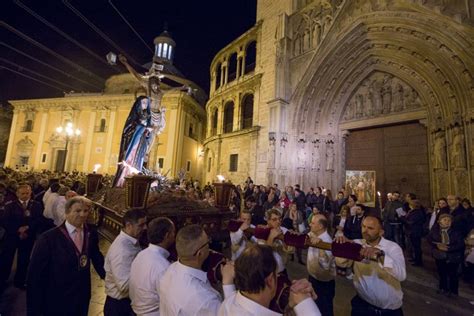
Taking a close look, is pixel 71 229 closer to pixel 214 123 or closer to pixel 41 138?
pixel 214 123

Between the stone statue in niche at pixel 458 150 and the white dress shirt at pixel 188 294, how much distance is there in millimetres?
9452

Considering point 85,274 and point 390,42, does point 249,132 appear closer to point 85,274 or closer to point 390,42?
point 390,42

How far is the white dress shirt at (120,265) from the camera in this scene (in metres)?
2.13

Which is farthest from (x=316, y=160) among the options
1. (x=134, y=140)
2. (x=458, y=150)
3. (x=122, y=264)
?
(x=122, y=264)

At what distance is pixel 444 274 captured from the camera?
170 inches

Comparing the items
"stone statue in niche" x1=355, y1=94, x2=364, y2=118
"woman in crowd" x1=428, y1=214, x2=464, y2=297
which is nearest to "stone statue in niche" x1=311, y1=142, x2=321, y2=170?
"stone statue in niche" x1=355, y1=94, x2=364, y2=118

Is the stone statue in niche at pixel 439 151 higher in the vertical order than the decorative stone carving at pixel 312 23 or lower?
lower

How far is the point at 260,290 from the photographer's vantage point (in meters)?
1.20

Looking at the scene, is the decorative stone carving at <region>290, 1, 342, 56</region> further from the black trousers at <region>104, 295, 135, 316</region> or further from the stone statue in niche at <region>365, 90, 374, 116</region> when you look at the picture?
the black trousers at <region>104, 295, 135, 316</region>

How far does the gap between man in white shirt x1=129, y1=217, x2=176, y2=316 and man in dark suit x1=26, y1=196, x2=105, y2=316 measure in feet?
2.40

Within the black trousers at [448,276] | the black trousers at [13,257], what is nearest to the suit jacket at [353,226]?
the black trousers at [448,276]

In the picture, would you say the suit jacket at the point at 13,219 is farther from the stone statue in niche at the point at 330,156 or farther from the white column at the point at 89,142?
the white column at the point at 89,142

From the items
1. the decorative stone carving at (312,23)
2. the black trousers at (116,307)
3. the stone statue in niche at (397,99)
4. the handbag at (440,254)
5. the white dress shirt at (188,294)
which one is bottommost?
the black trousers at (116,307)

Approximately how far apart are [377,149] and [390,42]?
15.3ft
